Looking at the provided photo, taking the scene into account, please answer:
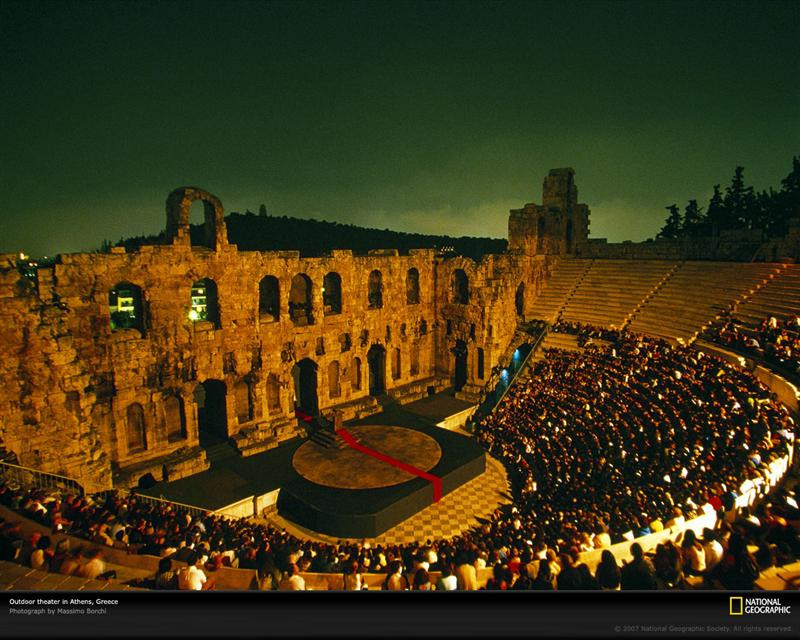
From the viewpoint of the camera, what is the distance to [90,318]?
1681 cm

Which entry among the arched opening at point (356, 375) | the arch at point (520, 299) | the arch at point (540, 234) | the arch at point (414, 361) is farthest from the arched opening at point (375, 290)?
the arch at point (540, 234)

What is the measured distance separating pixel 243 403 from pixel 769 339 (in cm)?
2194

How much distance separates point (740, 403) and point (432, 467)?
1072 cm

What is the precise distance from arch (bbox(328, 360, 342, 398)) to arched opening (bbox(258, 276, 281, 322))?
4.27m

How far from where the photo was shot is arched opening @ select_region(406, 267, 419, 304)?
2914 cm

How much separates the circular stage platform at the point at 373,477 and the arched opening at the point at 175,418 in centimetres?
496

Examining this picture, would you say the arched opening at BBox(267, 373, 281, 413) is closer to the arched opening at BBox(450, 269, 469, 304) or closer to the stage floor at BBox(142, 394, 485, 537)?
the stage floor at BBox(142, 394, 485, 537)

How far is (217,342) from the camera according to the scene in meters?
20.2

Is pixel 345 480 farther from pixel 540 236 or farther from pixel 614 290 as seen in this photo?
pixel 540 236

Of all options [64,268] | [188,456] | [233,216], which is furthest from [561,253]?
[233,216]

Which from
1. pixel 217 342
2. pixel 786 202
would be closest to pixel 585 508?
pixel 217 342

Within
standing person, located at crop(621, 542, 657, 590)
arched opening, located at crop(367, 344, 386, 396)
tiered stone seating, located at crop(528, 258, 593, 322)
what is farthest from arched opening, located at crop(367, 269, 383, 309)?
standing person, located at crop(621, 542, 657, 590)

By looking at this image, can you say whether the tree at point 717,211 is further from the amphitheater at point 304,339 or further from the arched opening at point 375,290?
the arched opening at point 375,290

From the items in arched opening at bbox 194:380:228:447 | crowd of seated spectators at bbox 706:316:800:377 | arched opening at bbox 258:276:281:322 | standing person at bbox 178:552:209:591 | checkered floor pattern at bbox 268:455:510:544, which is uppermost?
arched opening at bbox 258:276:281:322
